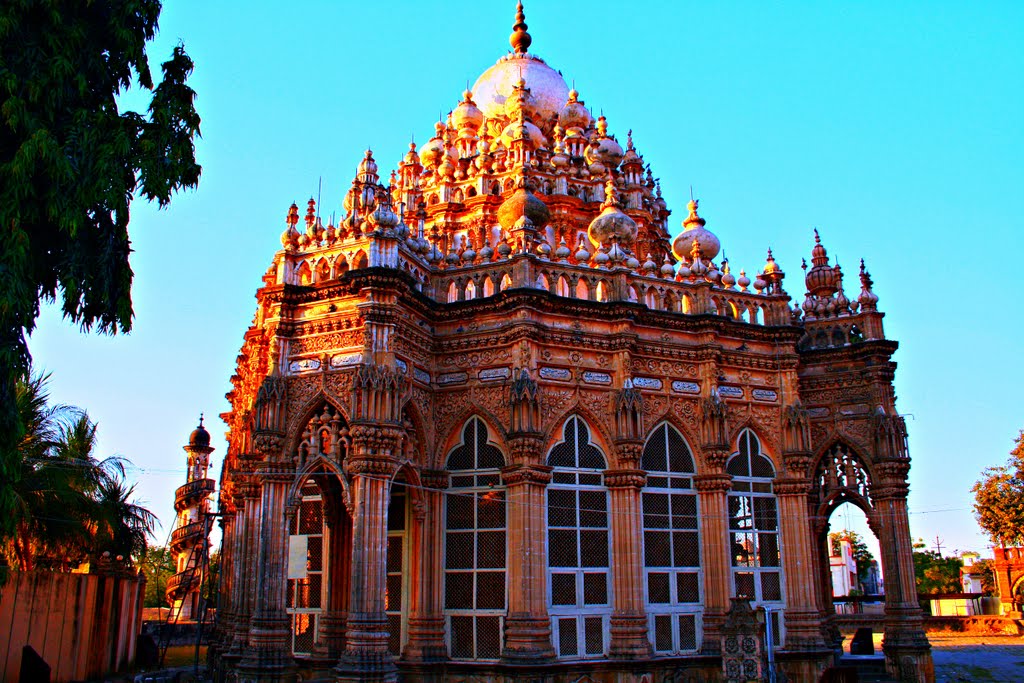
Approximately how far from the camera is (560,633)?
1677cm

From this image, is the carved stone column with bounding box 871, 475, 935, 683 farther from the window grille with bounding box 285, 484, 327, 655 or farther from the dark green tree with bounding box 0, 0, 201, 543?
the dark green tree with bounding box 0, 0, 201, 543

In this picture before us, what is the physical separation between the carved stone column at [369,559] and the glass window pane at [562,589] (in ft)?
12.2

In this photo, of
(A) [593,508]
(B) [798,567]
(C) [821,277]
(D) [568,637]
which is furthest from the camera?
(C) [821,277]

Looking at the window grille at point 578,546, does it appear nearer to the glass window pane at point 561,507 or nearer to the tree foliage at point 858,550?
the glass window pane at point 561,507

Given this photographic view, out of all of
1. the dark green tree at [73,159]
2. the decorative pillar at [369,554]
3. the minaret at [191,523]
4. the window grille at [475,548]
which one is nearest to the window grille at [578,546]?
the window grille at [475,548]

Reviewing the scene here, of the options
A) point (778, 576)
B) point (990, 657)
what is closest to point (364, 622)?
point (778, 576)

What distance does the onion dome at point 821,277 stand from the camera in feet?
74.8

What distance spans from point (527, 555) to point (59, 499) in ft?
38.3

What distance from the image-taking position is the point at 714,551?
18359 millimetres

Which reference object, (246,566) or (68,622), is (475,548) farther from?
(68,622)

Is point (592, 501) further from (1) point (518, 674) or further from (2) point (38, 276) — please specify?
(2) point (38, 276)

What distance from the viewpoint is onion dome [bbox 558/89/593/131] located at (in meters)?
28.0

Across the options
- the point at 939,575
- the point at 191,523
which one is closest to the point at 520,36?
the point at 191,523

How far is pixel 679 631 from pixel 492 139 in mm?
16663
